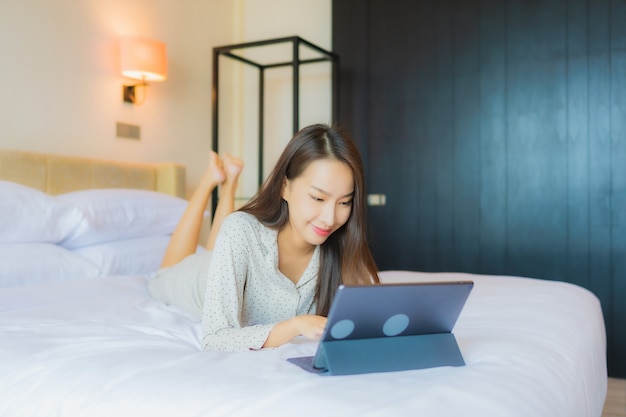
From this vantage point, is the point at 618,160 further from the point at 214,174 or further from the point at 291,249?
the point at 291,249

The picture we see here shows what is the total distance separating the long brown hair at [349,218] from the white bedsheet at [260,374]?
0.25m

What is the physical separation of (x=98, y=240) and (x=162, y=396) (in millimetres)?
1572

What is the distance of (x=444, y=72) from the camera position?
343 centimetres

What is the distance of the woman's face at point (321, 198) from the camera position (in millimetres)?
1304

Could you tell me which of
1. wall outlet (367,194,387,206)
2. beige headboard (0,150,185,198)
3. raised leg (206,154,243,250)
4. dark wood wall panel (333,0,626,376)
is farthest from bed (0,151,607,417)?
wall outlet (367,194,387,206)

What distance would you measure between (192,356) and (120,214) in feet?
4.69

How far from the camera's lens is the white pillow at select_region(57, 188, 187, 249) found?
7.41 feet

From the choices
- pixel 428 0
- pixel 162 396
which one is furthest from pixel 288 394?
pixel 428 0

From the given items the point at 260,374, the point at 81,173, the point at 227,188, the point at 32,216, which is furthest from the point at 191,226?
the point at 260,374

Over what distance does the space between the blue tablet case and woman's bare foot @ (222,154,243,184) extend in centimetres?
143

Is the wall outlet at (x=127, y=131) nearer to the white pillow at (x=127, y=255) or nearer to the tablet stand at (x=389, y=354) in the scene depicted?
the white pillow at (x=127, y=255)

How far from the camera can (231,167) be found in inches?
93.4

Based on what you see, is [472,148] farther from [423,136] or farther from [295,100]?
[295,100]

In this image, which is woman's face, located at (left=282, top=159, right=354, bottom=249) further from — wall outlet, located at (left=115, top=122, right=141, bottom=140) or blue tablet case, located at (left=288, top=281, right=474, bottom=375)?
wall outlet, located at (left=115, top=122, right=141, bottom=140)
